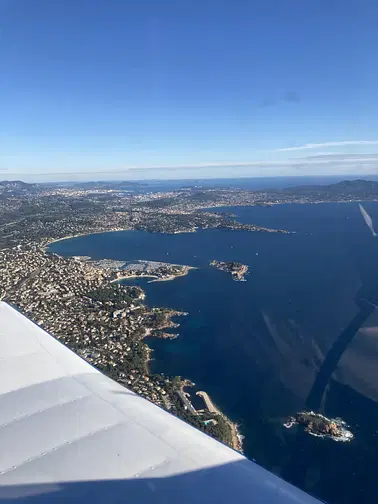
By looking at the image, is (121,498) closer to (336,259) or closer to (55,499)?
(55,499)

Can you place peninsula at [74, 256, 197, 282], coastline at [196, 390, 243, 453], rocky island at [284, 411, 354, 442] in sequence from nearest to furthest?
coastline at [196, 390, 243, 453], rocky island at [284, 411, 354, 442], peninsula at [74, 256, 197, 282]

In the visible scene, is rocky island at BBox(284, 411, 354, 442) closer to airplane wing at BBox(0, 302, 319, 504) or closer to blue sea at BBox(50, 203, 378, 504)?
blue sea at BBox(50, 203, 378, 504)

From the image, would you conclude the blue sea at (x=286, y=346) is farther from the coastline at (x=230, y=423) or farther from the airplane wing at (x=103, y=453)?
the airplane wing at (x=103, y=453)

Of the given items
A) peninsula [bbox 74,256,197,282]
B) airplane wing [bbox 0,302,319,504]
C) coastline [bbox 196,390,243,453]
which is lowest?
coastline [bbox 196,390,243,453]

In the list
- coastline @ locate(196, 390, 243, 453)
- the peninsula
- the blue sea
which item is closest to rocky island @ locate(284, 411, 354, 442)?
the blue sea

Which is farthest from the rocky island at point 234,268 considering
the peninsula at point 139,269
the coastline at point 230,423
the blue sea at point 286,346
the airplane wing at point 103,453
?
the airplane wing at point 103,453

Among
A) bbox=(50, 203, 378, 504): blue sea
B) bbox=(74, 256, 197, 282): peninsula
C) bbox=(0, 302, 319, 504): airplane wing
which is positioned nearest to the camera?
bbox=(0, 302, 319, 504): airplane wing

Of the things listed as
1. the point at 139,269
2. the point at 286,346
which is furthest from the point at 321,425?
the point at 139,269
